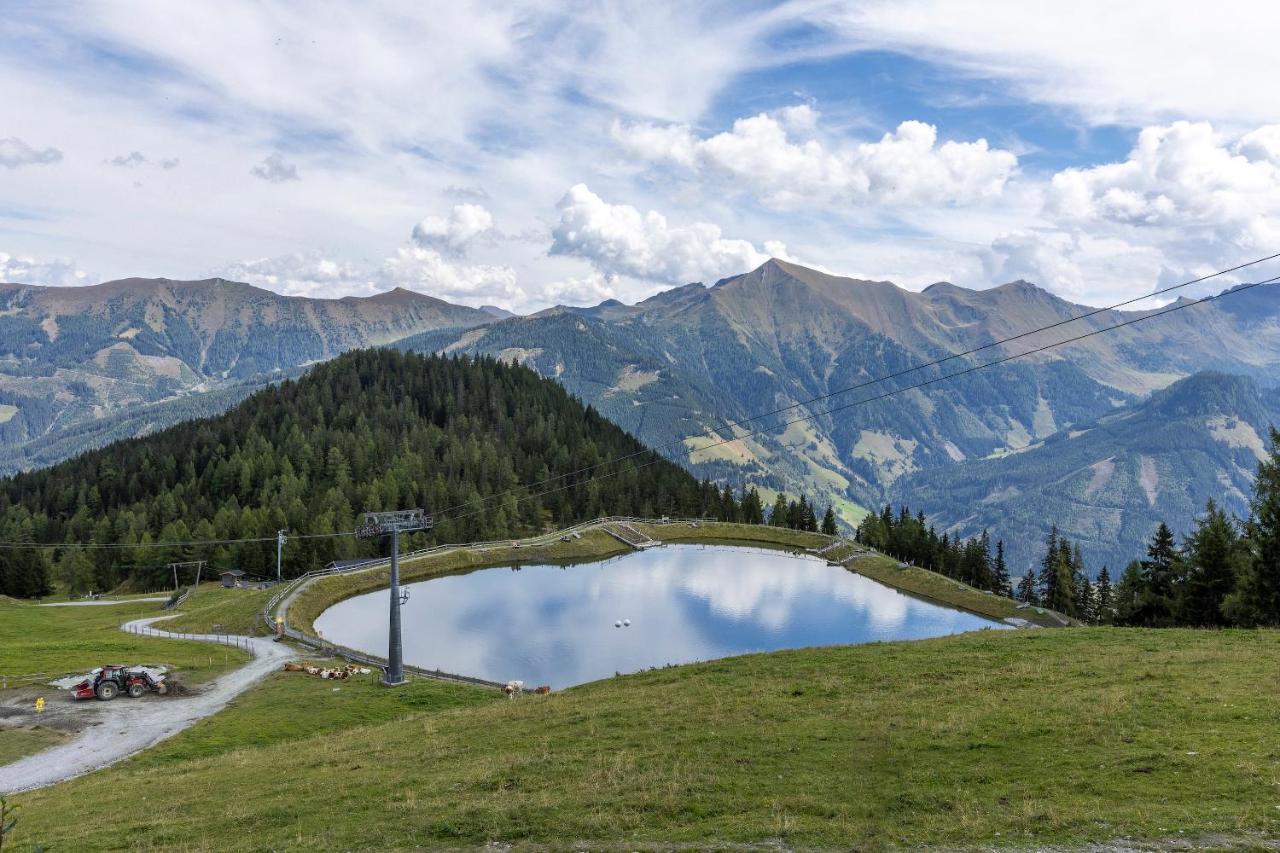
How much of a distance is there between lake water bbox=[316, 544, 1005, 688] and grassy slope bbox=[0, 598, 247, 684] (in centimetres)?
1643

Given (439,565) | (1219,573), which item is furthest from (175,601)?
(1219,573)

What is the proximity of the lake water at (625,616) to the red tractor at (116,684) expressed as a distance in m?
24.9

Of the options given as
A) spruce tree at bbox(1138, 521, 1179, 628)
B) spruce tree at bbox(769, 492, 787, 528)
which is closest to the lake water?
spruce tree at bbox(1138, 521, 1179, 628)

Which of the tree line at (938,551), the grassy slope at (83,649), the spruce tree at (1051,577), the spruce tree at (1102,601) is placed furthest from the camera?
the tree line at (938,551)

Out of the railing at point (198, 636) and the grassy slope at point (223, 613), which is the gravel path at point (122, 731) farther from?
the grassy slope at point (223, 613)

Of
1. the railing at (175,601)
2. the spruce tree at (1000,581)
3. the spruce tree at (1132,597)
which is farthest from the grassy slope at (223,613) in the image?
the spruce tree at (1000,581)

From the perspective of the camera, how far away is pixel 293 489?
14612 centimetres

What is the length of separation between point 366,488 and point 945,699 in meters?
140

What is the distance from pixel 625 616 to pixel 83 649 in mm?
54530

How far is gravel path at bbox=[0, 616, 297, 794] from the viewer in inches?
1371

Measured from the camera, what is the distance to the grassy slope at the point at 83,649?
187 ft

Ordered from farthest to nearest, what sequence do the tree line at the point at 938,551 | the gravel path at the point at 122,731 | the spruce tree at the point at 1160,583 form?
1. the tree line at the point at 938,551
2. the spruce tree at the point at 1160,583
3. the gravel path at the point at 122,731

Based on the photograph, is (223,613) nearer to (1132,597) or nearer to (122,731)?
(122,731)

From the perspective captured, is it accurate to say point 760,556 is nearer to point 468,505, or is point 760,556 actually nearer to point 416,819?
point 468,505
